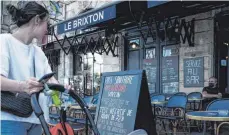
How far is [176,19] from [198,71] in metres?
1.55

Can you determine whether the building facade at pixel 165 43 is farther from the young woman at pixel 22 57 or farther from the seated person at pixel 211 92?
the young woman at pixel 22 57

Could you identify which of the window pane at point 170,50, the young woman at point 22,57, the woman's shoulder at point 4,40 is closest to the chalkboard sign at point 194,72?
the window pane at point 170,50

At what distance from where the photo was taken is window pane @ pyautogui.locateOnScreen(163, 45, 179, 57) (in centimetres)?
856

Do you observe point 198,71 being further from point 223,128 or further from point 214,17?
point 223,128

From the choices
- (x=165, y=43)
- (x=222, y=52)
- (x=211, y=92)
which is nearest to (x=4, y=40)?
(x=211, y=92)

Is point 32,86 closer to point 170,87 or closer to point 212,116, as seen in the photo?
point 212,116

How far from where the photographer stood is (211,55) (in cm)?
764

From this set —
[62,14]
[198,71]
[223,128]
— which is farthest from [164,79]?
[62,14]

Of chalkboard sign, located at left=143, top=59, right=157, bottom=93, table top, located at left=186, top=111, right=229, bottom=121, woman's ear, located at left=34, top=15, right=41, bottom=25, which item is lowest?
table top, located at left=186, top=111, right=229, bottom=121

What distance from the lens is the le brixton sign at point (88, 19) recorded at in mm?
6984

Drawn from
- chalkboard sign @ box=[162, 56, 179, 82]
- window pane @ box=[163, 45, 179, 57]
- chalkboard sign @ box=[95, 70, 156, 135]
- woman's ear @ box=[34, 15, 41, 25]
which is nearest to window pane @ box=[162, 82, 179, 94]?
chalkboard sign @ box=[162, 56, 179, 82]

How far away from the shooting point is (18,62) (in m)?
1.80

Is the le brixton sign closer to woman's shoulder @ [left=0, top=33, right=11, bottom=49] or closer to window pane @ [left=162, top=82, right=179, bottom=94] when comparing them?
window pane @ [left=162, top=82, right=179, bottom=94]

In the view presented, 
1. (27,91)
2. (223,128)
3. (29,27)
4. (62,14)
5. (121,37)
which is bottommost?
(223,128)
